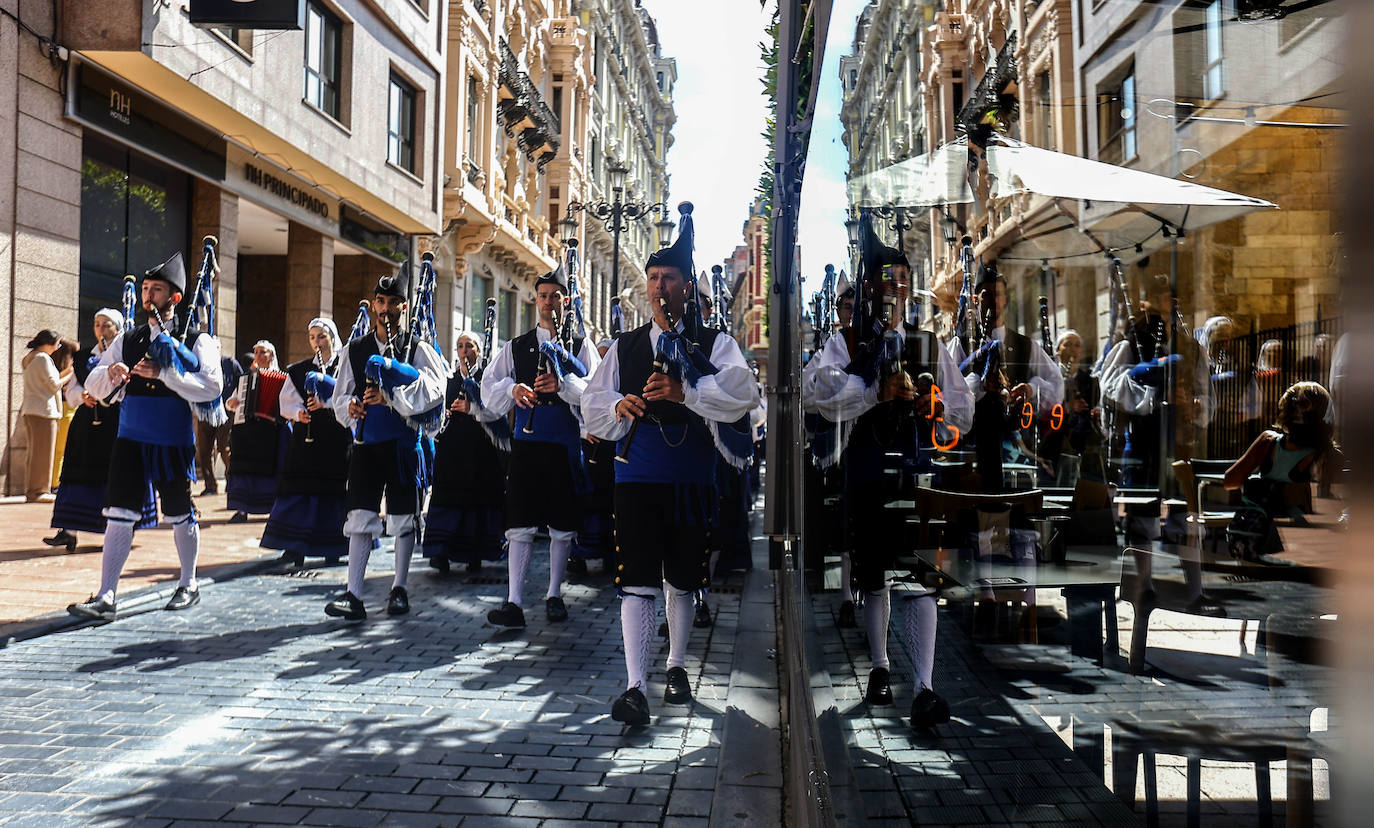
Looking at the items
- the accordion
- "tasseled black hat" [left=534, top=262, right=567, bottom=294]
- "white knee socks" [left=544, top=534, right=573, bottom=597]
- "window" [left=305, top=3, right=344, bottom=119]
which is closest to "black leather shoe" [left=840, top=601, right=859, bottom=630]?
"white knee socks" [left=544, top=534, right=573, bottom=597]

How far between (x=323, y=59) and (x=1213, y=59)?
57.9 feet

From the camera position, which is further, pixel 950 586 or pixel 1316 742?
pixel 950 586

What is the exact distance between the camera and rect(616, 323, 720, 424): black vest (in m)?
4.63

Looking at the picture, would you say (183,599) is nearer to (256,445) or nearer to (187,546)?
(187,546)

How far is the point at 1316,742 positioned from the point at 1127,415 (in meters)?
0.28

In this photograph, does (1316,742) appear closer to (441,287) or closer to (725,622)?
(725,622)

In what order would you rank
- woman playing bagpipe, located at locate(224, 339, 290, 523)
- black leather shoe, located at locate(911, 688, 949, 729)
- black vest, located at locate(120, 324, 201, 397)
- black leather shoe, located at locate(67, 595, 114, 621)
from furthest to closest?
woman playing bagpipe, located at locate(224, 339, 290, 523), black vest, located at locate(120, 324, 201, 397), black leather shoe, located at locate(67, 595, 114, 621), black leather shoe, located at locate(911, 688, 949, 729)

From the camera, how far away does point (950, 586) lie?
3.93ft

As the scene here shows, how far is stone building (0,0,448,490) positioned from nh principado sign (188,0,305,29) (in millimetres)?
269

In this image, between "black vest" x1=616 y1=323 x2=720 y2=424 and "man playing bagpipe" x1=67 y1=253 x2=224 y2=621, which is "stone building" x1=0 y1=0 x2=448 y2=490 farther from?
"black vest" x1=616 y1=323 x2=720 y2=424

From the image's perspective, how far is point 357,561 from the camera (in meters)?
6.35

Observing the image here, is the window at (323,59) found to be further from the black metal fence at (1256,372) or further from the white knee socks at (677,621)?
the black metal fence at (1256,372)

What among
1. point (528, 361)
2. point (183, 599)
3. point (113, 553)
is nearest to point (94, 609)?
point (113, 553)

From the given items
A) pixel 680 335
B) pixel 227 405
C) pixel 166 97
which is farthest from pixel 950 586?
pixel 166 97
